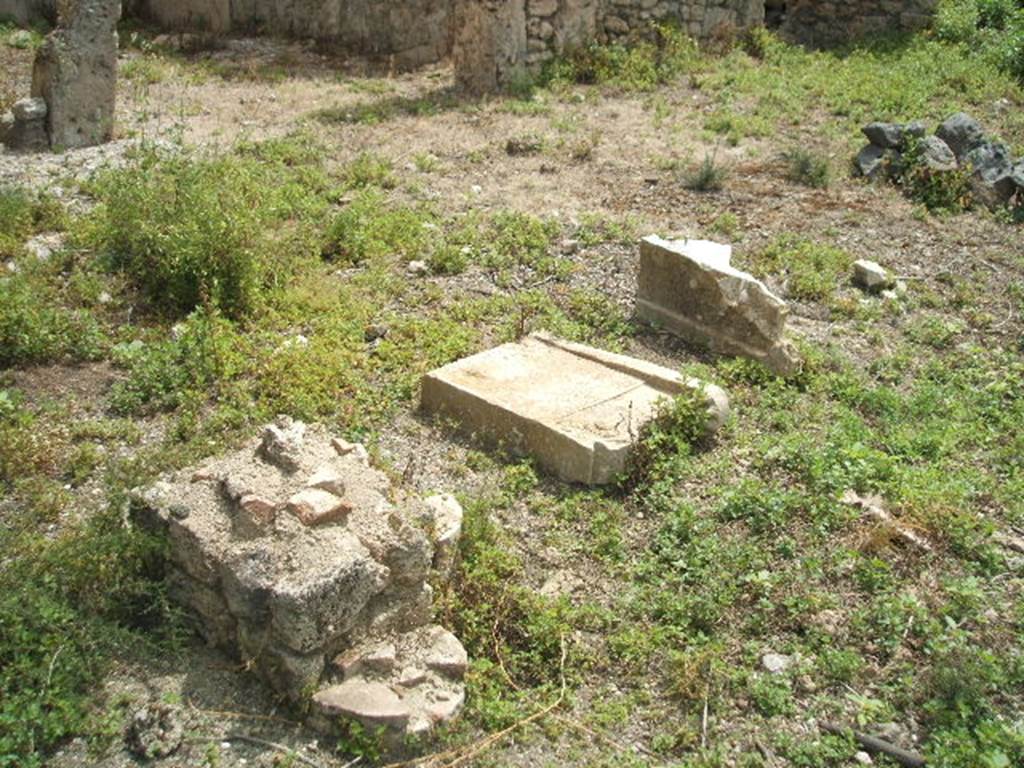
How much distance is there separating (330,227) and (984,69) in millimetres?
7741

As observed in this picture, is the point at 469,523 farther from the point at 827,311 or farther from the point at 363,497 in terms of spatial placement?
the point at 827,311

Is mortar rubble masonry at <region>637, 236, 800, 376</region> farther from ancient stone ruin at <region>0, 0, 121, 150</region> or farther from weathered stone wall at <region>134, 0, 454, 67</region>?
weathered stone wall at <region>134, 0, 454, 67</region>

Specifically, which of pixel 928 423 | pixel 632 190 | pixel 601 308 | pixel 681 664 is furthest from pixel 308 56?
pixel 681 664

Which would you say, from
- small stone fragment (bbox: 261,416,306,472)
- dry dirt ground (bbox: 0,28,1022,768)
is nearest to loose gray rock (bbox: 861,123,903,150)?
dry dirt ground (bbox: 0,28,1022,768)

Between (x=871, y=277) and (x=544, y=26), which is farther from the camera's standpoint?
(x=544, y=26)

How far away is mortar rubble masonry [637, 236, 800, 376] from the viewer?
6094 millimetres

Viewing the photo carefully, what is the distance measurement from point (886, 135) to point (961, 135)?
58cm

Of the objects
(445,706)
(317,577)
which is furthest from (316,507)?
(445,706)

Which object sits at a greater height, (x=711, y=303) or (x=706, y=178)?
(x=706, y=178)

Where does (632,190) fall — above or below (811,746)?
above

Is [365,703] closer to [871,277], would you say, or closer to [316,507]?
[316,507]

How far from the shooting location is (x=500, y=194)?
8.50 metres

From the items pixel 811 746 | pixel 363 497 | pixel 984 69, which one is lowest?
pixel 811 746

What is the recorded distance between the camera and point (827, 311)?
692 centimetres
